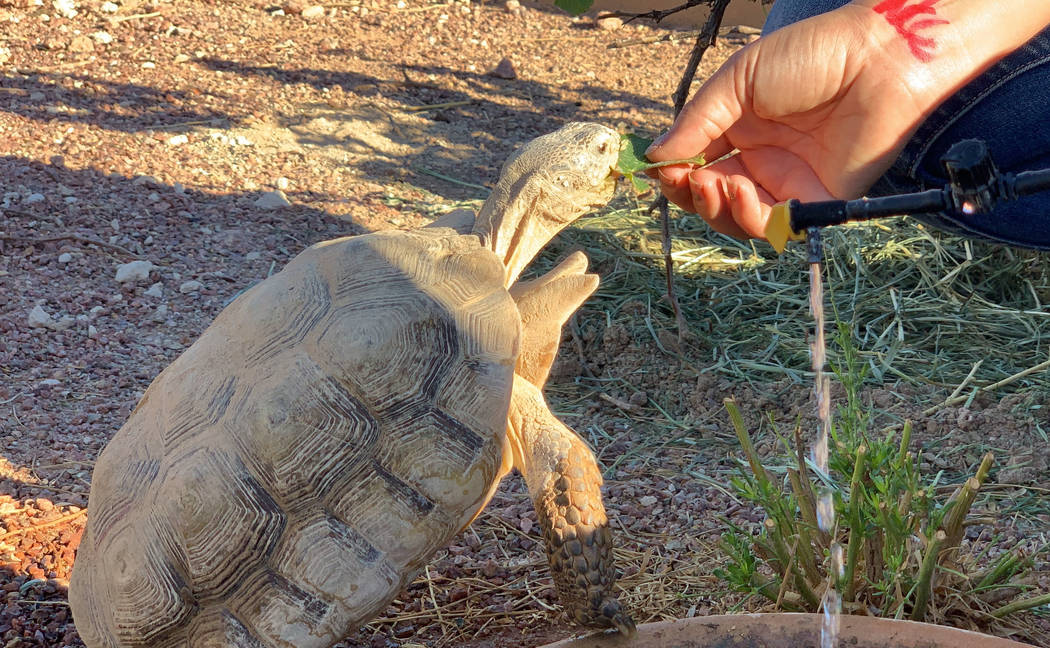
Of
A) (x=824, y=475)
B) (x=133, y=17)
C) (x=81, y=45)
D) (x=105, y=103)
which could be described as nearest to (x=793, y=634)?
(x=824, y=475)

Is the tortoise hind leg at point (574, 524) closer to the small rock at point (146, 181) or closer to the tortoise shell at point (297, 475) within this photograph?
the tortoise shell at point (297, 475)

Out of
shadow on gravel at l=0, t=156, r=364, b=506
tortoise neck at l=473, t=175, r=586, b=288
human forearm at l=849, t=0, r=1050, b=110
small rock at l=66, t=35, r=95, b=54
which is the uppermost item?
human forearm at l=849, t=0, r=1050, b=110

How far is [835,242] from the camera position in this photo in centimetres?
408

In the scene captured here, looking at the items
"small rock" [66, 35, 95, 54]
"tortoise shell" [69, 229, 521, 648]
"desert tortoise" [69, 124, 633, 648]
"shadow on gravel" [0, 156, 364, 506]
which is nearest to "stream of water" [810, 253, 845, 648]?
"desert tortoise" [69, 124, 633, 648]

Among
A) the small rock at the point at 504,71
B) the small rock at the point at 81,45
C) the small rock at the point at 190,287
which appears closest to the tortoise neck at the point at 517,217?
the small rock at the point at 190,287

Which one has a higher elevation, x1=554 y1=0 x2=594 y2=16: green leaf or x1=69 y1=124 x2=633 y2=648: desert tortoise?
x1=554 y1=0 x2=594 y2=16: green leaf

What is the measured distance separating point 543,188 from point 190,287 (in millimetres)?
2255

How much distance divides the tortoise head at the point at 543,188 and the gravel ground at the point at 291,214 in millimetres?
887

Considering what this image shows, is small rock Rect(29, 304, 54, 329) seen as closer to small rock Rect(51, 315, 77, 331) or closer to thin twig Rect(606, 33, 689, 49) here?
small rock Rect(51, 315, 77, 331)

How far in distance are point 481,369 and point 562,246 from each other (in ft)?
→ 6.91

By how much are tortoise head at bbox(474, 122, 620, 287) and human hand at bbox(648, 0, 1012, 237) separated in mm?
151

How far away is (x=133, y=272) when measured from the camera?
4227mm

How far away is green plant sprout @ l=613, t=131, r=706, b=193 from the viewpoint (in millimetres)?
2459

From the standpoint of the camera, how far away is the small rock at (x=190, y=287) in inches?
164
